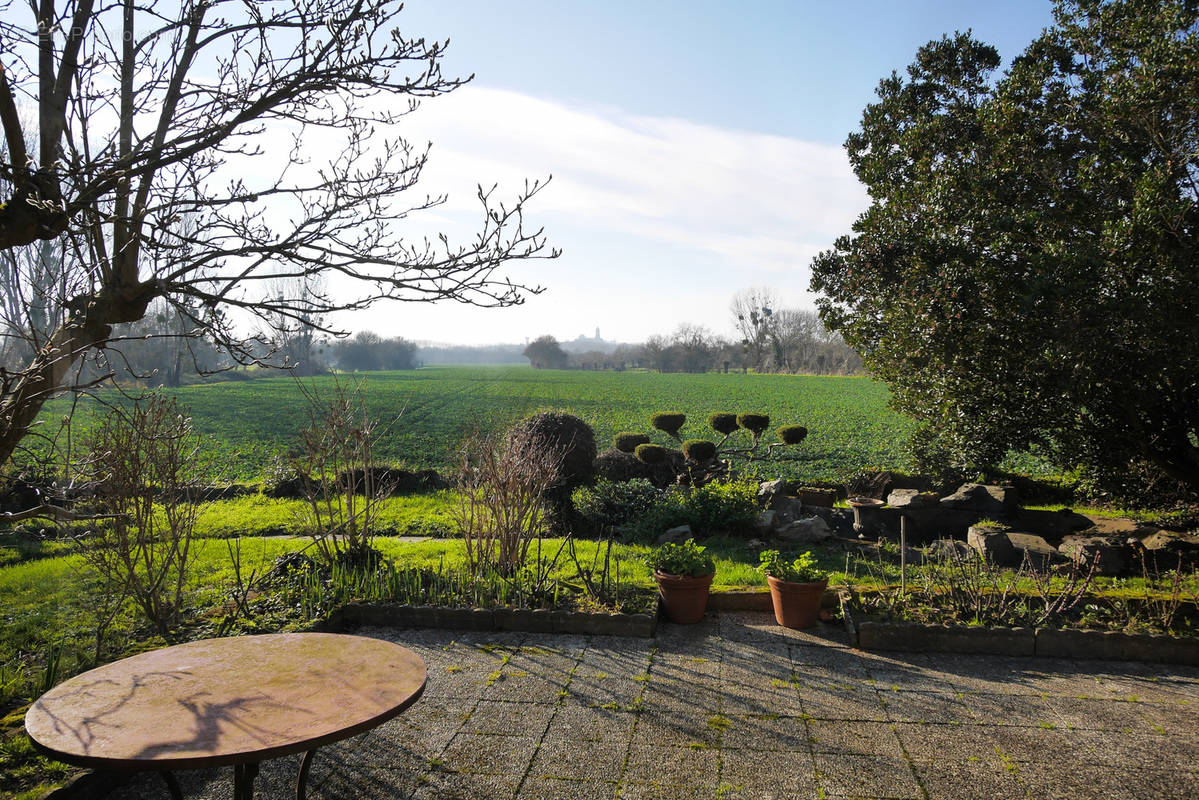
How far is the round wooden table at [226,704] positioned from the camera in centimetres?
201

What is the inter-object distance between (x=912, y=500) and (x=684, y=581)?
5.18 metres

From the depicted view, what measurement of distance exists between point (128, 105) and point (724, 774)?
13.5ft

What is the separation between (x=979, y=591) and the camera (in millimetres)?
→ 4805

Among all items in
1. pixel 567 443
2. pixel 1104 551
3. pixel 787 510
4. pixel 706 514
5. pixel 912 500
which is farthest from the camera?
pixel 787 510

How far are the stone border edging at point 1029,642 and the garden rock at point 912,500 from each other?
14.5 feet

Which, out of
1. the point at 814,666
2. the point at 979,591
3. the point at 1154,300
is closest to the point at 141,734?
the point at 814,666

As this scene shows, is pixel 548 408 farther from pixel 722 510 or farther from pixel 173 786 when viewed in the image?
pixel 173 786

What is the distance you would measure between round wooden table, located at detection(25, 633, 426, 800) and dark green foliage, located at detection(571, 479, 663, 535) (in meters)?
6.18

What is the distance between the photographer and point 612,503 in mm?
9148

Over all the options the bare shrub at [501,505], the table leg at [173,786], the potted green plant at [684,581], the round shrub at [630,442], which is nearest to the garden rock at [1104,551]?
the potted green plant at [684,581]

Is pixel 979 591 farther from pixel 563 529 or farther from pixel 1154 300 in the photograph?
pixel 563 529

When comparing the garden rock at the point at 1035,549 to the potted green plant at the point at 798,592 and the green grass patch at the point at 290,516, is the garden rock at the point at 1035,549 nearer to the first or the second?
the potted green plant at the point at 798,592

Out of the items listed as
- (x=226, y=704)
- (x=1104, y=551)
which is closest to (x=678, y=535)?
(x=1104, y=551)

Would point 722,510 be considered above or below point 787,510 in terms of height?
above
